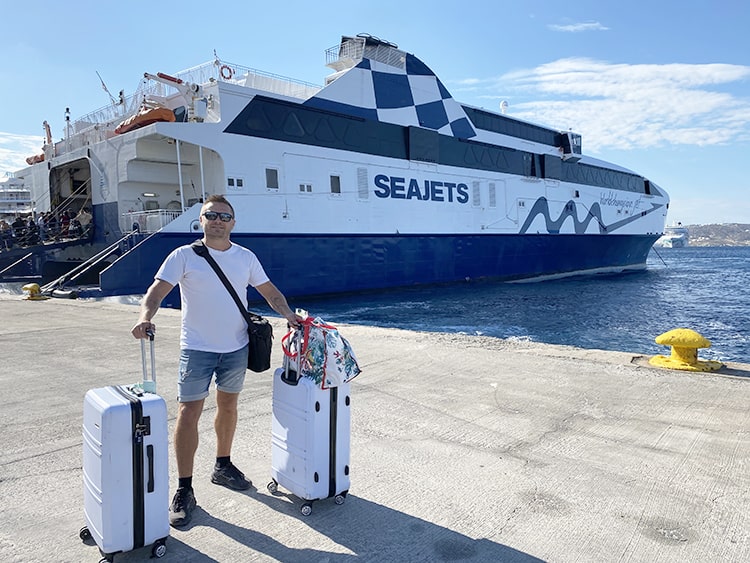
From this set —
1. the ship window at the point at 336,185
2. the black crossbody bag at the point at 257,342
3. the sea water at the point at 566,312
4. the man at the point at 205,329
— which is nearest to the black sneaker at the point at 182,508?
the man at the point at 205,329

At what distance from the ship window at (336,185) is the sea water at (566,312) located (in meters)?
3.30

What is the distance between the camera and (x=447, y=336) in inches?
284

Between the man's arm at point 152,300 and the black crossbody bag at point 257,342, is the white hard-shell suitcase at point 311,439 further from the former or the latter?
the man's arm at point 152,300

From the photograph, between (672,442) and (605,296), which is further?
(605,296)

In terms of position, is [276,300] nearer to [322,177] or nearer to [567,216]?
[322,177]

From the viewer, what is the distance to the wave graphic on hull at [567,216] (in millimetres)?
24722

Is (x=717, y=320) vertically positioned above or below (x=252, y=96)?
below

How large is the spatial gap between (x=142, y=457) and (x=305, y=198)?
14.4m

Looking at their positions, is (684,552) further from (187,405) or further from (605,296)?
(605,296)

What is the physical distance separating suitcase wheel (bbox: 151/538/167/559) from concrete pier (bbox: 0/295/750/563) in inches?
2.2

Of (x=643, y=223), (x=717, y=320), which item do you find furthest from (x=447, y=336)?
(x=643, y=223)

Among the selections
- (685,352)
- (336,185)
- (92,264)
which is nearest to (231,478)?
(685,352)

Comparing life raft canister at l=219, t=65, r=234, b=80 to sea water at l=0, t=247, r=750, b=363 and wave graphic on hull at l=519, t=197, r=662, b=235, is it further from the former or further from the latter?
wave graphic on hull at l=519, t=197, r=662, b=235

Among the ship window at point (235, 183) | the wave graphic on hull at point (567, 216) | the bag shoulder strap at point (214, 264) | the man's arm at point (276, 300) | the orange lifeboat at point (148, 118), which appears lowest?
the man's arm at point (276, 300)
